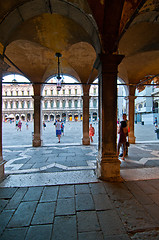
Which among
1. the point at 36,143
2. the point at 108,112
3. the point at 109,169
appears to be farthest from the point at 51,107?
the point at 109,169

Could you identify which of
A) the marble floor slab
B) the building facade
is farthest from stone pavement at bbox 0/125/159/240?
the building facade

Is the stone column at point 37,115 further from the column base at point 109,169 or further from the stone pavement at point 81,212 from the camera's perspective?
the column base at point 109,169

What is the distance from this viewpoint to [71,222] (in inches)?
63.1

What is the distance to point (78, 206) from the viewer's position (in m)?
1.90

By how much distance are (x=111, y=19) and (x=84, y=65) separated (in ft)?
12.0

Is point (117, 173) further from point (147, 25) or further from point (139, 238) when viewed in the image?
point (147, 25)

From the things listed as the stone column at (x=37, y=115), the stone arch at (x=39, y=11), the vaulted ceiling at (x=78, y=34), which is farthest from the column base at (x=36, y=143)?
the stone arch at (x=39, y=11)

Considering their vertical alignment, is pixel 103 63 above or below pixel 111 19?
below

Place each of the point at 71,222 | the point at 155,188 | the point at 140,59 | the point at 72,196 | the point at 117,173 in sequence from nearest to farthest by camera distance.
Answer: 1. the point at 71,222
2. the point at 72,196
3. the point at 155,188
4. the point at 117,173
5. the point at 140,59

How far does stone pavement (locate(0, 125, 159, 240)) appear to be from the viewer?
4.79ft

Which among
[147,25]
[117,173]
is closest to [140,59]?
[147,25]

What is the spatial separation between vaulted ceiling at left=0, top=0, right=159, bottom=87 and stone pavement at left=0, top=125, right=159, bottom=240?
305 cm

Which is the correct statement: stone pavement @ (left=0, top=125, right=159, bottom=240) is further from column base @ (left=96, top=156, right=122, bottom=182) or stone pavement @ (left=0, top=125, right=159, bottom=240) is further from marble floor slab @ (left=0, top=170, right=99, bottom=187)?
column base @ (left=96, top=156, right=122, bottom=182)

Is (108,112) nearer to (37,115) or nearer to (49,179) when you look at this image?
(49,179)
